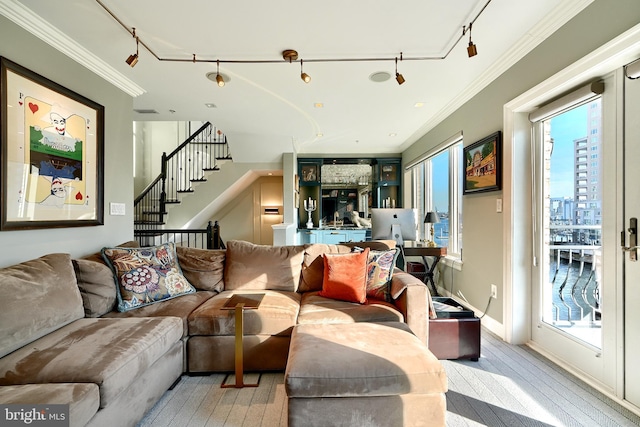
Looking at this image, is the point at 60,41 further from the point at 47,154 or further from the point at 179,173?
the point at 179,173

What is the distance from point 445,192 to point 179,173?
5.43 metres

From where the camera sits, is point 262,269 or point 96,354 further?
point 262,269

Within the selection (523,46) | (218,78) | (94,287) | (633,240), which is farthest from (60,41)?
(633,240)

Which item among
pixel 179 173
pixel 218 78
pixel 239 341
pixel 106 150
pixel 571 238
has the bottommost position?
pixel 239 341

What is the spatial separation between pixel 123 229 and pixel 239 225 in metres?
4.17

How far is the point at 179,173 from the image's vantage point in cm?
622

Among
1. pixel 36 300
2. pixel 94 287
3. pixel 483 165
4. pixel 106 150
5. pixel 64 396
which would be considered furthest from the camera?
pixel 483 165

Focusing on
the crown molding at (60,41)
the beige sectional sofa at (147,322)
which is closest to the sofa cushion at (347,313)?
the beige sectional sofa at (147,322)

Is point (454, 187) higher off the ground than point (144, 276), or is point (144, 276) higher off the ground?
point (454, 187)

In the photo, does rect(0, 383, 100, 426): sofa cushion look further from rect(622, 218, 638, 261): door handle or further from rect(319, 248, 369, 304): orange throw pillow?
rect(622, 218, 638, 261): door handle

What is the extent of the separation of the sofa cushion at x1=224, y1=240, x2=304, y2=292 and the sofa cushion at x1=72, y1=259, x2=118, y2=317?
912 mm

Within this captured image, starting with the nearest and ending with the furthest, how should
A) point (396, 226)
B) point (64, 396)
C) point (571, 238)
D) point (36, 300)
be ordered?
1. point (64, 396)
2. point (36, 300)
3. point (571, 238)
4. point (396, 226)

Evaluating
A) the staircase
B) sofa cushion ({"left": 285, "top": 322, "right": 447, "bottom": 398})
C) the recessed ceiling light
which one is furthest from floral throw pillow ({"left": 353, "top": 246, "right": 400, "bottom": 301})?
the staircase

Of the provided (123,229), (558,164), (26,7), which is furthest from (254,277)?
(558,164)
